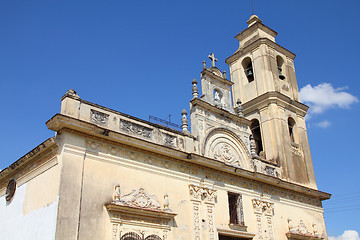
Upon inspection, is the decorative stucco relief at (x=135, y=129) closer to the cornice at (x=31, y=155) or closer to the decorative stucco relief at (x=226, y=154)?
the cornice at (x=31, y=155)

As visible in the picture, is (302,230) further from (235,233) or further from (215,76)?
(215,76)

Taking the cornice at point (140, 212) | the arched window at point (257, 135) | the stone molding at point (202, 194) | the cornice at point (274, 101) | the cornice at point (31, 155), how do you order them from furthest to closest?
the arched window at point (257, 135) < the cornice at point (274, 101) < the stone molding at point (202, 194) < the cornice at point (31, 155) < the cornice at point (140, 212)

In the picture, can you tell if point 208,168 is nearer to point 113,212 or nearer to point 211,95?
point 211,95

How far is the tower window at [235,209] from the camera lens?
17.1m

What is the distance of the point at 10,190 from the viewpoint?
51.1ft

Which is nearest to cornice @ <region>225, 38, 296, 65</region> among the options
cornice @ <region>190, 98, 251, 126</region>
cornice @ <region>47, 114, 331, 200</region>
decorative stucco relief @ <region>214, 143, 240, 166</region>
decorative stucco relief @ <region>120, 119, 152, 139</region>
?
cornice @ <region>190, 98, 251, 126</region>

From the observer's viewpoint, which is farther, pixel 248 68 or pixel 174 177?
pixel 248 68

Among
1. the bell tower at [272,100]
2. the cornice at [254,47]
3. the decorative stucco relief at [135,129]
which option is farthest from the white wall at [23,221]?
the cornice at [254,47]

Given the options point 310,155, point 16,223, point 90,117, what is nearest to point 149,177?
point 90,117

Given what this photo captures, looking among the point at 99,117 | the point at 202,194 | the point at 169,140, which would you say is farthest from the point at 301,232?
the point at 99,117

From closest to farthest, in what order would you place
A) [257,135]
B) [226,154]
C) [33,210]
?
[33,210]
[226,154]
[257,135]

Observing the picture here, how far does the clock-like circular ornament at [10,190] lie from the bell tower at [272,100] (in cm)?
1270

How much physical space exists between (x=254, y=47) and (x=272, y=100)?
4116 millimetres

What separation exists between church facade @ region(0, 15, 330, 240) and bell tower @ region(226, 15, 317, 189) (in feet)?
0.27
